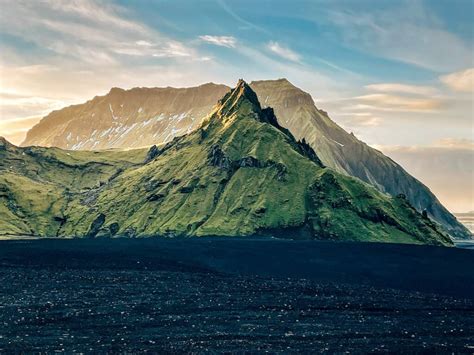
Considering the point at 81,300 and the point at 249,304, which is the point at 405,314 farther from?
the point at 81,300

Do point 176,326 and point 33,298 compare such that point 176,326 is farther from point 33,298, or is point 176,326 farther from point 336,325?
point 33,298

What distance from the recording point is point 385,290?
651ft

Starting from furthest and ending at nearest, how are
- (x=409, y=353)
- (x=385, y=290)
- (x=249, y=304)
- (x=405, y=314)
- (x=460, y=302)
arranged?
(x=385, y=290)
(x=460, y=302)
(x=249, y=304)
(x=405, y=314)
(x=409, y=353)

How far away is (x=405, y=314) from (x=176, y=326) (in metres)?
58.7

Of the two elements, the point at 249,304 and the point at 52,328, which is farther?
the point at 249,304

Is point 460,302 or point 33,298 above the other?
point 460,302

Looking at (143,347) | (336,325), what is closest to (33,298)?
(143,347)

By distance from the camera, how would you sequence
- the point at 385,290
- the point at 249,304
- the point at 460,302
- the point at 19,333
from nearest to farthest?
the point at 19,333, the point at 249,304, the point at 460,302, the point at 385,290

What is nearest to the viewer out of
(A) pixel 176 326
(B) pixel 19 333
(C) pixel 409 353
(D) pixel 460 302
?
(C) pixel 409 353

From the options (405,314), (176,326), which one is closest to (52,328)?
(176,326)

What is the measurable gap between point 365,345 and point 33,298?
94022mm

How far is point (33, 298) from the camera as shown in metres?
164

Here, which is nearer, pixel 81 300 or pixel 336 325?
pixel 336 325

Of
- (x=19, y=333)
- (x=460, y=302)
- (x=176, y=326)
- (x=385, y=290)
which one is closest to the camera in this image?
(x=19, y=333)
